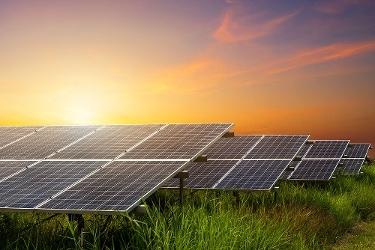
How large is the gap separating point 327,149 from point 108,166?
18.3 metres

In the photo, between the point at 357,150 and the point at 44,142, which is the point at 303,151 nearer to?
the point at 357,150

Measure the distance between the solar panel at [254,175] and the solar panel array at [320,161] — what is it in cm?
426

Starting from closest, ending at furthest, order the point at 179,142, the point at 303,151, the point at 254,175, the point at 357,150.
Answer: the point at 179,142
the point at 254,175
the point at 303,151
the point at 357,150

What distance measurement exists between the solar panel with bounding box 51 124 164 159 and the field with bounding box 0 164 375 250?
1211 millimetres

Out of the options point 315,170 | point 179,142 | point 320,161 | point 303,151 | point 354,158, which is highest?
point 179,142

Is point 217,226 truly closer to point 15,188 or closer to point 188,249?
point 188,249

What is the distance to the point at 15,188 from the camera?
9969 millimetres

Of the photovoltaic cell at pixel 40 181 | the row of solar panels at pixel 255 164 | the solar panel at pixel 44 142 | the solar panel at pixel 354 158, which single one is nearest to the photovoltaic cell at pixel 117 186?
the photovoltaic cell at pixel 40 181

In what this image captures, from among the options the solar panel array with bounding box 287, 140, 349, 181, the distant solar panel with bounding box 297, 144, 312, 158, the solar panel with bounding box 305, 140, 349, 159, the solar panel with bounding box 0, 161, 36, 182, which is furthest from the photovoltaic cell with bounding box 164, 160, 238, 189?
the solar panel with bounding box 305, 140, 349, 159

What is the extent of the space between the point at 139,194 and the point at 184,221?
3.20 ft

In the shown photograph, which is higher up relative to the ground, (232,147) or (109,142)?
(109,142)

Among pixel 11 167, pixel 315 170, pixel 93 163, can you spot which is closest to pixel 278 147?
pixel 315 170

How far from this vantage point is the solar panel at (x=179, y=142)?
11078 mm

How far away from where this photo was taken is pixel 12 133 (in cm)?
1512
